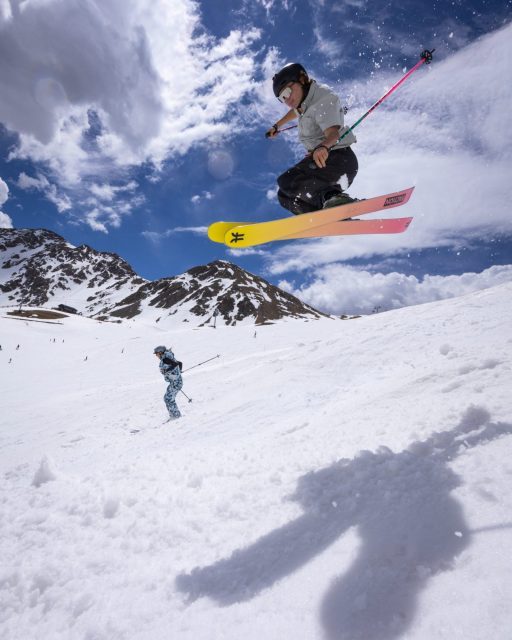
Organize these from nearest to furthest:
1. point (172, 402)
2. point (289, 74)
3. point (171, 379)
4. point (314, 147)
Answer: point (289, 74), point (314, 147), point (172, 402), point (171, 379)

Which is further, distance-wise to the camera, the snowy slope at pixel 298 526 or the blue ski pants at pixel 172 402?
the blue ski pants at pixel 172 402

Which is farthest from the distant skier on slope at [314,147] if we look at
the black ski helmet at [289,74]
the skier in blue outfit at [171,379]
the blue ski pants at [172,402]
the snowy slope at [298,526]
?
the blue ski pants at [172,402]

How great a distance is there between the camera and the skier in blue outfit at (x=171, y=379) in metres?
9.44

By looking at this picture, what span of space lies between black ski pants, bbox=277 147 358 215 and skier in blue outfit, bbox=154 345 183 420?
5.89m

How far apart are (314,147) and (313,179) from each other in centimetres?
46

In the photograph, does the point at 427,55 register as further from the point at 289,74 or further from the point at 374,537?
the point at 374,537

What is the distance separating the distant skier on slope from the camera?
15.4 feet

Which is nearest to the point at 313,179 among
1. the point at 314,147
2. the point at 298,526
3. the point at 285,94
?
the point at 314,147

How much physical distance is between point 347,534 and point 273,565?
590 mm

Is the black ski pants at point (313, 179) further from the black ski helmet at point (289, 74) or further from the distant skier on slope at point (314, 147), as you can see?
the black ski helmet at point (289, 74)

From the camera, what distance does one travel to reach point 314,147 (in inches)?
202

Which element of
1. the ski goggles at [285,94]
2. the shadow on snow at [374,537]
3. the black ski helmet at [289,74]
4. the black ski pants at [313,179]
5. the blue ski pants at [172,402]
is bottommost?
the shadow on snow at [374,537]

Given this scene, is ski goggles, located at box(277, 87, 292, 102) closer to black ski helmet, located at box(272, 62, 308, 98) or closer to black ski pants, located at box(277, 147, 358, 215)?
black ski helmet, located at box(272, 62, 308, 98)

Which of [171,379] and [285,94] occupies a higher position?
[285,94]
